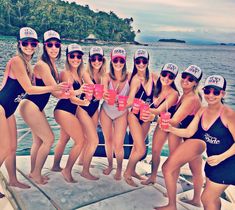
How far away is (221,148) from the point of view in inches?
144

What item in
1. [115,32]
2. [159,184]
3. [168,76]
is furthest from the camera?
[115,32]

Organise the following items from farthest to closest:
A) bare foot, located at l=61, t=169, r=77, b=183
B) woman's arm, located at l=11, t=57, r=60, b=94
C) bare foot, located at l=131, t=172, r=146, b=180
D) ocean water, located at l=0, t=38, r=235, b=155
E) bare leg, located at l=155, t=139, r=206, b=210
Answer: ocean water, located at l=0, t=38, r=235, b=155 < bare foot, located at l=131, t=172, r=146, b=180 < bare foot, located at l=61, t=169, r=77, b=183 < woman's arm, located at l=11, t=57, r=60, b=94 < bare leg, located at l=155, t=139, r=206, b=210

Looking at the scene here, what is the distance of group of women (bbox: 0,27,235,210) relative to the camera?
3707mm

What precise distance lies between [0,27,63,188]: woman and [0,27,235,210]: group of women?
0.01m

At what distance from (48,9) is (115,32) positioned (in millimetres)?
34645

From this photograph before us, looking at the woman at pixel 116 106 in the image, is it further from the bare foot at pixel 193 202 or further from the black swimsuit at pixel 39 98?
the bare foot at pixel 193 202

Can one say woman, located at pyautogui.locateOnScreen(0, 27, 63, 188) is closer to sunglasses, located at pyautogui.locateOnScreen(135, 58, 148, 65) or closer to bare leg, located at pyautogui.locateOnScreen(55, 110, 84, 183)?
bare leg, located at pyautogui.locateOnScreen(55, 110, 84, 183)

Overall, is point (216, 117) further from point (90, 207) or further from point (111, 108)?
point (90, 207)

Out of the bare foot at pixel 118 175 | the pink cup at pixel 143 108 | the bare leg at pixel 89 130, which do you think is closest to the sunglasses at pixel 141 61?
the pink cup at pixel 143 108

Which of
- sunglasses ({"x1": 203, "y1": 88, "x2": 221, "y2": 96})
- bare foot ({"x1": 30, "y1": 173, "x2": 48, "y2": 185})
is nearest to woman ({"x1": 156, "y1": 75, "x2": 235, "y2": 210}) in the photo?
sunglasses ({"x1": 203, "y1": 88, "x2": 221, "y2": 96})

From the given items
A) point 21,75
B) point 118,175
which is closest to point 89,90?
point 21,75

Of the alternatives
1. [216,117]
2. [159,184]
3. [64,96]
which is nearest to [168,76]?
[216,117]

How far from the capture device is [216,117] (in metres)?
3.65

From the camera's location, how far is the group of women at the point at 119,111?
12.2 feet
